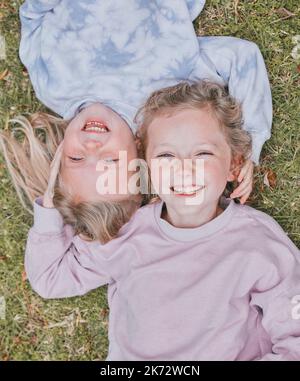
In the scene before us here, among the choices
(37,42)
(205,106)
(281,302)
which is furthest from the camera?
(37,42)

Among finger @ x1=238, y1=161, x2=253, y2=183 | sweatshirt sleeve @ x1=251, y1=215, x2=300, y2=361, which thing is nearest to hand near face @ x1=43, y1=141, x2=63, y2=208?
finger @ x1=238, y1=161, x2=253, y2=183

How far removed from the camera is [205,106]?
2.05 m

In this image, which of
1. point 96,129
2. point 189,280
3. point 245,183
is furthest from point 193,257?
point 96,129

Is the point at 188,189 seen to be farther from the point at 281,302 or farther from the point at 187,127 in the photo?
the point at 281,302

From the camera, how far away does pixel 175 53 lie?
6.84ft

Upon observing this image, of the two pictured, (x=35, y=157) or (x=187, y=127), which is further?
(x=35, y=157)

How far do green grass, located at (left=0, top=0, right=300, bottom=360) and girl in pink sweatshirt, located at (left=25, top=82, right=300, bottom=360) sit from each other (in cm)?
12

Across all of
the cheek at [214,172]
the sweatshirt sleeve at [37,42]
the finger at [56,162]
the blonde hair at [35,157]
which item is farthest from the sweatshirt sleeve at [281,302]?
the sweatshirt sleeve at [37,42]

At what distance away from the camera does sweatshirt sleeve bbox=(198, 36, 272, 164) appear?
2051 millimetres

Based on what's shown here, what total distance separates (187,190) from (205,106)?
0.30 metres

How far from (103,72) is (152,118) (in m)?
0.26

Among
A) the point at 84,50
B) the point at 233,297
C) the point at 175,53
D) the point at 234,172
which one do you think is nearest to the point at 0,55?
the point at 84,50

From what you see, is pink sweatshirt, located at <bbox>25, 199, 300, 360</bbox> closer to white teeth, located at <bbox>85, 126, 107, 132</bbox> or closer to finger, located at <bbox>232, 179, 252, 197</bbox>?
finger, located at <bbox>232, 179, 252, 197</bbox>
